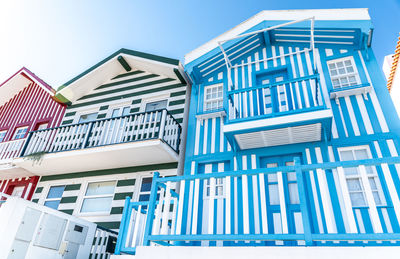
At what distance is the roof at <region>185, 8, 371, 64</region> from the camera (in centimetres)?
830

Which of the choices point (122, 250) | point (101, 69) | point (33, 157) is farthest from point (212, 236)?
point (101, 69)

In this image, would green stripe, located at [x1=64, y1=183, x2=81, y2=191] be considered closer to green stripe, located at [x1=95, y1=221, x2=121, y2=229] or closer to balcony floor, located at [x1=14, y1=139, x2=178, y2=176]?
balcony floor, located at [x1=14, y1=139, x2=178, y2=176]

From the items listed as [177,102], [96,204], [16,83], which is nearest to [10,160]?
[96,204]

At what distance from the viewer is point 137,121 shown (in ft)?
34.0

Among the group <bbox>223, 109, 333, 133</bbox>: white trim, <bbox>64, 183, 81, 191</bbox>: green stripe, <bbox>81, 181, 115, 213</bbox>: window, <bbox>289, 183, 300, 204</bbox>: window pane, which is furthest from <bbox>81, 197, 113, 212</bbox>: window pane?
<bbox>289, 183, 300, 204</bbox>: window pane

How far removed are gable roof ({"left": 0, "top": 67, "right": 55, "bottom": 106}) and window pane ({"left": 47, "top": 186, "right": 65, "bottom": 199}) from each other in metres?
6.46

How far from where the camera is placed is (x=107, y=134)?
9484 millimetres

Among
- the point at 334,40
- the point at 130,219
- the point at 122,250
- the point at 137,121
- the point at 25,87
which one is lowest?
the point at 122,250

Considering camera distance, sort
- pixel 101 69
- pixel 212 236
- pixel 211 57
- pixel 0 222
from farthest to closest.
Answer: pixel 101 69 → pixel 211 57 → pixel 0 222 → pixel 212 236

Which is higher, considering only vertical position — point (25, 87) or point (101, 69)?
point (25, 87)

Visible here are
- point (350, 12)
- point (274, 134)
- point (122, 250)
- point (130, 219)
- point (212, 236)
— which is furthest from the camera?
point (350, 12)

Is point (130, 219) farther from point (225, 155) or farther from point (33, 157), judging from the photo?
point (33, 157)

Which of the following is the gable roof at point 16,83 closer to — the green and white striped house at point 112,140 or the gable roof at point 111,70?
the gable roof at point 111,70

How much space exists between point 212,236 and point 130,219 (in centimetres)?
284
